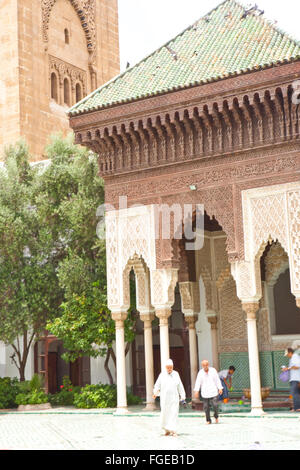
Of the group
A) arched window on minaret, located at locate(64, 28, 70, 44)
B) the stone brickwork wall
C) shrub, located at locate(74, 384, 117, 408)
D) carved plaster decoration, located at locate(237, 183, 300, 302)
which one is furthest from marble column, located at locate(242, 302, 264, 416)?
arched window on minaret, located at locate(64, 28, 70, 44)

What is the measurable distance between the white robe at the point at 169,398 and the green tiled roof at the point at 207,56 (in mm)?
5304

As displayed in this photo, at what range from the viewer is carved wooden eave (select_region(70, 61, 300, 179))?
11977mm

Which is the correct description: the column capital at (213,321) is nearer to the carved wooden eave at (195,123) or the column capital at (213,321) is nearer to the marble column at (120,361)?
the marble column at (120,361)

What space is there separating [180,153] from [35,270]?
4.77 meters

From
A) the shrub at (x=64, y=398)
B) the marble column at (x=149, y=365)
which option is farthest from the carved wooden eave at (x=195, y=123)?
the shrub at (x=64, y=398)

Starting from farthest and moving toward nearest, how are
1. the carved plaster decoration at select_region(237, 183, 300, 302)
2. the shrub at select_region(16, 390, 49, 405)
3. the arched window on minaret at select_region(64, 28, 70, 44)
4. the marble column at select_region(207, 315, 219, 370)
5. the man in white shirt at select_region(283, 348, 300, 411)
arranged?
1. the arched window on minaret at select_region(64, 28, 70, 44)
2. the shrub at select_region(16, 390, 49, 405)
3. the marble column at select_region(207, 315, 219, 370)
4. the carved plaster decoration at select_region(237, 183, 300, 302)
5. the man in white shirt at select_region(283, 348, 300, 411)

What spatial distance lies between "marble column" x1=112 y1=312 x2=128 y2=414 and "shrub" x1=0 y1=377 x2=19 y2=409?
3592 millimetres

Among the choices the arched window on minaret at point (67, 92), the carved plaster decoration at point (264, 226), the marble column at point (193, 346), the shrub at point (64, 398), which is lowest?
the shrub at point (64, 398)

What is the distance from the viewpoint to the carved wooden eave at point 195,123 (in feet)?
39.3

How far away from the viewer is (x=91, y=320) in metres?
14.6

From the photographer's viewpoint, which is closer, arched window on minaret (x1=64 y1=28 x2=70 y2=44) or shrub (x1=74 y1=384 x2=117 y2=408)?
shrub (x1=74 y1=384 x2=117 y2=408)

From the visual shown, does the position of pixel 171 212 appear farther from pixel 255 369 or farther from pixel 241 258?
pixel 255 369

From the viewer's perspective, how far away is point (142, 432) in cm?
978

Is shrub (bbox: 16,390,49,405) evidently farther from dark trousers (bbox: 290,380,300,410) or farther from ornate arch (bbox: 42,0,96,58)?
ornate arch (bbox: 42,0,96,58)
